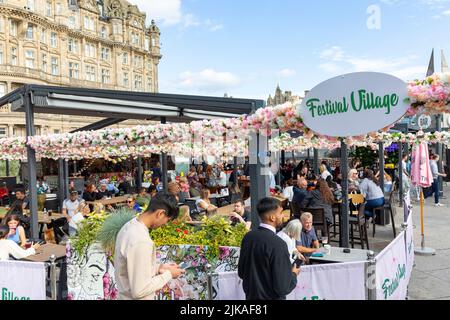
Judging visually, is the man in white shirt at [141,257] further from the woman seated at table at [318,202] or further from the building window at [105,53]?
the building window at [105,53]

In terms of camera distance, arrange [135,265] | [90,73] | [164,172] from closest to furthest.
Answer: [135,265] → [164,172] → [90,73]

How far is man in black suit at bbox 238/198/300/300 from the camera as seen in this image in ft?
9.45

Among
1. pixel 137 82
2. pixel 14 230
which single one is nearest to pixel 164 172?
pixel 14 230

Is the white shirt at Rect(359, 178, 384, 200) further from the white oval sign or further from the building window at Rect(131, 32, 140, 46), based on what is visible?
the building window at Rect(131, 32, 140, 46)

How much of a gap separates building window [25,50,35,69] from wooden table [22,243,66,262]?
4129 centimetres

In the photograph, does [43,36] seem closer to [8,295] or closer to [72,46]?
[72,46]

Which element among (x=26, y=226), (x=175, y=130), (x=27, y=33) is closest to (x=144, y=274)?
(x=175, y=130)

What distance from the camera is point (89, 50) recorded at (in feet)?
165

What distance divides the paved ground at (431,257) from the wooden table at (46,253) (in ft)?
16.2

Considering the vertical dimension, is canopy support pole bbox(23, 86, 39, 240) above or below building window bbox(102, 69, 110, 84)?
below

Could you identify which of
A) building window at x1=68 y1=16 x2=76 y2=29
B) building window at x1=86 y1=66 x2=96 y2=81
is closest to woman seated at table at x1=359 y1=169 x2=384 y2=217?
building window at x1=86 y1=66 x2=96 y2=81

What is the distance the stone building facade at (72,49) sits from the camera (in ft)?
129

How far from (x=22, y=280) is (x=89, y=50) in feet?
167
